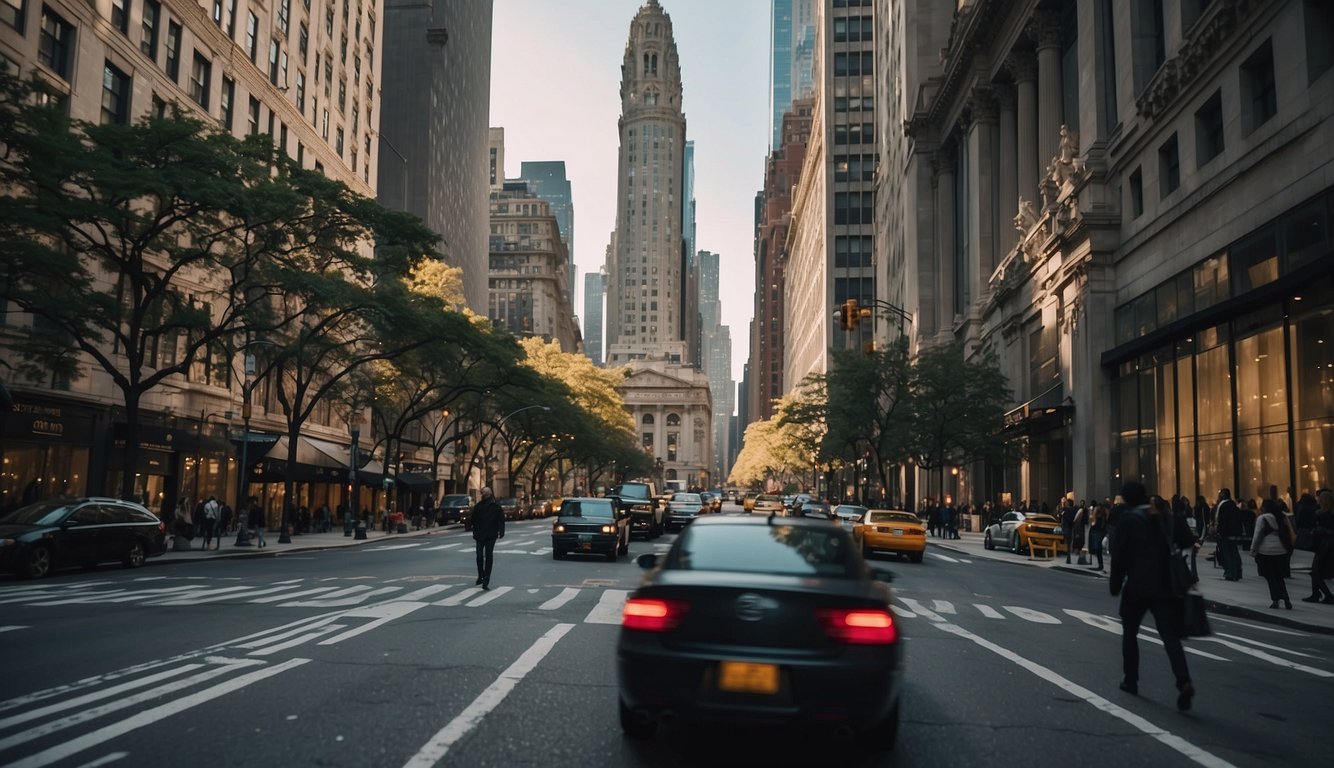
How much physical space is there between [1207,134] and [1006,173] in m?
25.4

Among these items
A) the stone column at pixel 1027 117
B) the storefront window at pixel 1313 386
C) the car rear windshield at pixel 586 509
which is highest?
the stone column at pixel 1027 117

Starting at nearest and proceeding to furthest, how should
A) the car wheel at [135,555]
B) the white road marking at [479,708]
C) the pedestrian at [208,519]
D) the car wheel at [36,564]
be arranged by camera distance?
the white road marking at [479,708] < the car wheel at [36,564] < the car wheel at [135,555] < the pedestrian at [208,519]

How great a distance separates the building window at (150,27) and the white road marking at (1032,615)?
34.4m

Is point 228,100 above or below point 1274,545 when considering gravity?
above

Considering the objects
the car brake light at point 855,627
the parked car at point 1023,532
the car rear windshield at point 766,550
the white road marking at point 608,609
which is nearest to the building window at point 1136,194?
the parked car at point 1023,532

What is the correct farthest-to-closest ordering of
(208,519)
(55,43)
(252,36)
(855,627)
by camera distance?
Answer: (252,36) < (208,519) < (55,43) < (855,627)

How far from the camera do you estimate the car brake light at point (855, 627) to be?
5.88 m

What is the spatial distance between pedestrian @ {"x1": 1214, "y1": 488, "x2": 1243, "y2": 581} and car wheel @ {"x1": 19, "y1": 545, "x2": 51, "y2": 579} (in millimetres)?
23682

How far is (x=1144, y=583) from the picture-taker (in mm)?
8398

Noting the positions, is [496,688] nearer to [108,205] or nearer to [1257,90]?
[108,205]

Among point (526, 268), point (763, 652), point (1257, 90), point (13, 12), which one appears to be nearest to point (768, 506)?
point (1257, 90)

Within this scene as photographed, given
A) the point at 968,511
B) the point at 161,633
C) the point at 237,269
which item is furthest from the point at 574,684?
the point at 968,511

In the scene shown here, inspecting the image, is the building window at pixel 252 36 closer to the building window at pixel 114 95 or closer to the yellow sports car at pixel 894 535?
the building window at pixel 114 95

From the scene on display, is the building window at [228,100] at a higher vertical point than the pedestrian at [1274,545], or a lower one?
higher
